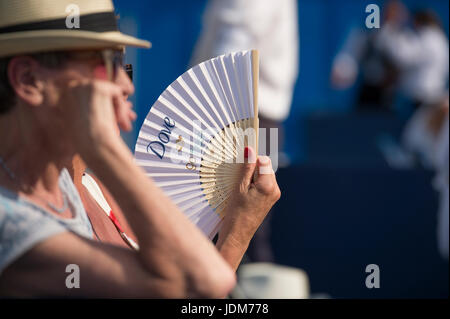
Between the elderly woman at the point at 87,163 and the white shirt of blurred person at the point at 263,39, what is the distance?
2.38m

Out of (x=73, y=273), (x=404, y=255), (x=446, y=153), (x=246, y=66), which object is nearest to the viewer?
(x=73, y=273)

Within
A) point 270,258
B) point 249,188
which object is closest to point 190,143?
point 249,188

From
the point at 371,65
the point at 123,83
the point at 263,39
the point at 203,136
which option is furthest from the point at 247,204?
the point at 371,65

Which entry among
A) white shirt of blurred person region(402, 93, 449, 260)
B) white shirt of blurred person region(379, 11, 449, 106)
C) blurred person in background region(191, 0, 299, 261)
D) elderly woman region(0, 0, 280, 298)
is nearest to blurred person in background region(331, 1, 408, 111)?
white shirt of blurred person region(379, 11, 449, 106)

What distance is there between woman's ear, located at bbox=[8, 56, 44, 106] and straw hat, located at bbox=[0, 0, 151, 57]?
2cm

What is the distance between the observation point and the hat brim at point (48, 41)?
45.7 inches

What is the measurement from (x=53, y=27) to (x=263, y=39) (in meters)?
2.66

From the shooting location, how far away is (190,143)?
5.09ft

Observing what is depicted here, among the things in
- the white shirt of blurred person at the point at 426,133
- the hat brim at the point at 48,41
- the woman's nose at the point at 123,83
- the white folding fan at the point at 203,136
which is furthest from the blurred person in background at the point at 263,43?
the hat brim at the point at 48,41

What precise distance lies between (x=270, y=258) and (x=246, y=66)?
2665 millimetres

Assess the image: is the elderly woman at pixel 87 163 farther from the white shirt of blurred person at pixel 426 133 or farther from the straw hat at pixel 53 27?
the white shirt of blurred person at pixel 426 133

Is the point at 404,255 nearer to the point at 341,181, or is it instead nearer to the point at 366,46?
the point at 341,181

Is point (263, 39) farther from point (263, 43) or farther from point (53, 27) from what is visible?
point (53, 27)

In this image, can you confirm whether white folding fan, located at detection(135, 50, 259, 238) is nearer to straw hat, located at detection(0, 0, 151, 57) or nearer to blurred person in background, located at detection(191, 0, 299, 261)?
straw hat, located at detection(0, 0, 151, 57)
